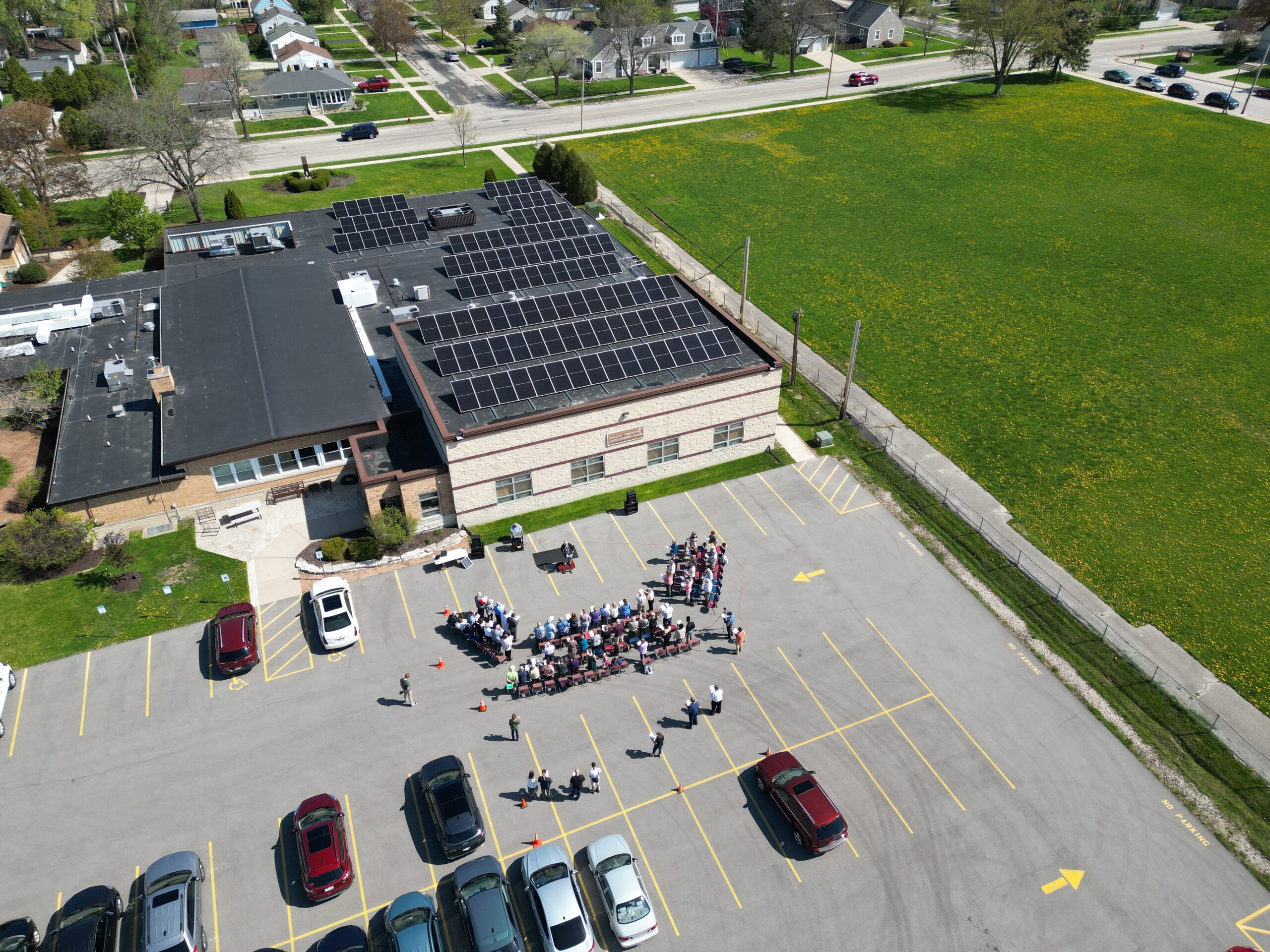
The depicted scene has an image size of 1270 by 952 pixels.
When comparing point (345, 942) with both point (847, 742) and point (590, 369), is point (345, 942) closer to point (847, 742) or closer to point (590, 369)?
point (847, 742)

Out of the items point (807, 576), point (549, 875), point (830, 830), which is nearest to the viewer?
point (549, 875)

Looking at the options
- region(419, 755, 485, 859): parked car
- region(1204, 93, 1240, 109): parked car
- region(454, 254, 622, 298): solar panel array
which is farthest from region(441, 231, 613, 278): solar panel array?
region(1204, 93, 1240, 109): parked car

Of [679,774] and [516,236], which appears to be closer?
[679,774]

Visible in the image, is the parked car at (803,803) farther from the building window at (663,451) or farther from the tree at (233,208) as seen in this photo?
the tree at (233,208)

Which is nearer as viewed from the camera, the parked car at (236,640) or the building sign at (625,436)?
the parked car at (236,640)

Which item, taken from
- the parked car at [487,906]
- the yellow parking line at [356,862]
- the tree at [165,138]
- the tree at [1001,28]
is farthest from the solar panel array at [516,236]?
the tree at [1001,28]

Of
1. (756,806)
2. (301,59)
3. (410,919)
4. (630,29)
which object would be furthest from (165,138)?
(756,806)

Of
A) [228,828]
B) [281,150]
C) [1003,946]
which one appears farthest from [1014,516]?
[281,150]

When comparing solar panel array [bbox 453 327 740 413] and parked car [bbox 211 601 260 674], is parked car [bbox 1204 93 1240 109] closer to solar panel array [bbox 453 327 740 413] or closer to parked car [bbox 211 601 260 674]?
solar panel array [bbox 453 327 740 413]
